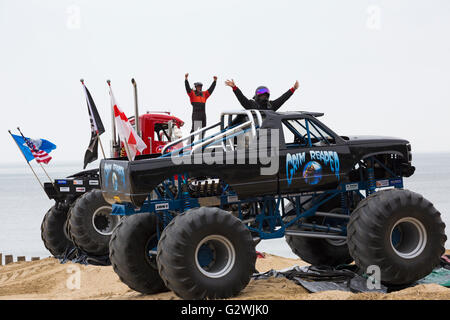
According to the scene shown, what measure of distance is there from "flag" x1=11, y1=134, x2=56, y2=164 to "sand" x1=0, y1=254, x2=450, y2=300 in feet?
8.86

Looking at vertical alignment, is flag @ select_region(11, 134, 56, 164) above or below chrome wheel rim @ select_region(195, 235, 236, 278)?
above

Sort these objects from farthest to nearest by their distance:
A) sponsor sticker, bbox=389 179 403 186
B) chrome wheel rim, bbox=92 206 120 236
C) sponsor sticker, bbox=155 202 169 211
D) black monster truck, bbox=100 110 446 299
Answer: chrome wheel rim, bbox=92 206 120 236 < sponsor sticker, bbox=389 179 403 186 < sponsor sticker, bbox=155 202 169 211 < black monster truck, bbox=100 110 446 299

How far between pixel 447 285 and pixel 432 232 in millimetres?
873

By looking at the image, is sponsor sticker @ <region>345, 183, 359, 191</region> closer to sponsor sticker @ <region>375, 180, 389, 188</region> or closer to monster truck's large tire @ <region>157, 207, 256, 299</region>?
sponsor sticker @ <region>375, 180, 389, 188</region>

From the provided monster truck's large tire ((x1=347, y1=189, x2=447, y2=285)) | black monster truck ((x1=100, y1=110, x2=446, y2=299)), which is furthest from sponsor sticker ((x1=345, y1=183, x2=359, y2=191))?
monster truck's large tire ((x1=347, y1=189, x2=447, y2=285))

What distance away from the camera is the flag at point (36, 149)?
18.0m

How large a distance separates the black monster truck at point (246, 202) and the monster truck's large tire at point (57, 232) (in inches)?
271

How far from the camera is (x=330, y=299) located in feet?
29.6

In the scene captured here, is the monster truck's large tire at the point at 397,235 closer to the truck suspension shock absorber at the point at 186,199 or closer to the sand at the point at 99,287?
the sand at the point at 99,287

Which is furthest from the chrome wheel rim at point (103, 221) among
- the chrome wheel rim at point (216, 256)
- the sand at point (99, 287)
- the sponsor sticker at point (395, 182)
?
the sponsor sticker at point (395, 182)

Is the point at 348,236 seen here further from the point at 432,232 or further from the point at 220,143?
the point at 220,143

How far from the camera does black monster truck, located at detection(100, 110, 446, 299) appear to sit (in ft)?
30.2

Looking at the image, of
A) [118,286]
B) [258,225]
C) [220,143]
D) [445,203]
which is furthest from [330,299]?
[445,203]

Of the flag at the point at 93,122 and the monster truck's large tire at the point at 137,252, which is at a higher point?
the flag at the point at 93,122
